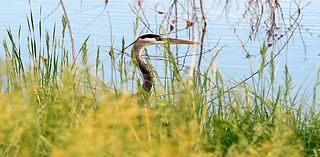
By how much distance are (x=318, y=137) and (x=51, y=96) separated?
1273mm

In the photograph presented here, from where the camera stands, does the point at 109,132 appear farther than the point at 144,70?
No

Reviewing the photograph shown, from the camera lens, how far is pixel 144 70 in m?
5.02

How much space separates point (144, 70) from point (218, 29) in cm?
344

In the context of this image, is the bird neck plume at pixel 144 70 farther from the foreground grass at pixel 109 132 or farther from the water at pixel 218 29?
the water at pixel 218 29

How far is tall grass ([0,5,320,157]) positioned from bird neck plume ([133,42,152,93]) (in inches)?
4.0

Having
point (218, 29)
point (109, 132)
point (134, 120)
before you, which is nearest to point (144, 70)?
point (134, 120)

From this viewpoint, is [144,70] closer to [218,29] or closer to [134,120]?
[134,120]

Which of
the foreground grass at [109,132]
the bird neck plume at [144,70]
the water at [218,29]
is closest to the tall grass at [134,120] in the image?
the foreground grass at [109,132]

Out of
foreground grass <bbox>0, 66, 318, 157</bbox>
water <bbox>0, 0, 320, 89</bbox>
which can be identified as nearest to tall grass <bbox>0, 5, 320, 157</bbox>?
foreground grass <bbox>0, 66, 318, 157</bbox>

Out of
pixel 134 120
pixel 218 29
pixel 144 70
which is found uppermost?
pixel 134 120

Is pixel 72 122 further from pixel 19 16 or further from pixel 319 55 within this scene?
pixel 19 16

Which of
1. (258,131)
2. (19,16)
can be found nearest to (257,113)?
(258,131)

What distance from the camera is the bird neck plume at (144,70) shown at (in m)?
4.69

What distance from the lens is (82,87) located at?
3.77 metres
